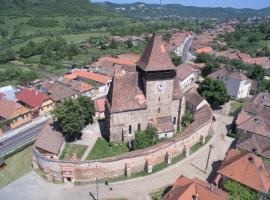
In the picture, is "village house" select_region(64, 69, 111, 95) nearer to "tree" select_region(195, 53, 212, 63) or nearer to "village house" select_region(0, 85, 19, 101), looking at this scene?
"village house" select_region(0, 85, 19, 101)

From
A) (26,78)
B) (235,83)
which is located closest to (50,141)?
(26,78)

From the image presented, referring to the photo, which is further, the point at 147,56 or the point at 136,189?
the point at 147,56

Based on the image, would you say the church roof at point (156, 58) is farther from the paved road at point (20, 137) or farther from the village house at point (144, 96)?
the paved road at point (20, 137)

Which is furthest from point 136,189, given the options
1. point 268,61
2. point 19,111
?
point 268,61

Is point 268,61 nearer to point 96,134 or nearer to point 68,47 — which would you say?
point 96,134

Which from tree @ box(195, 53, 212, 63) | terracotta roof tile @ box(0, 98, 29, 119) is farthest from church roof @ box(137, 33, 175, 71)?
tree @ box(195, 53, 212, 63)
